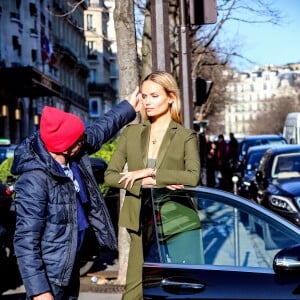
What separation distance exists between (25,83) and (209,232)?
38746 millimetres

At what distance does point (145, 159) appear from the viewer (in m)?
4.69

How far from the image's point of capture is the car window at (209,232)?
4195mm

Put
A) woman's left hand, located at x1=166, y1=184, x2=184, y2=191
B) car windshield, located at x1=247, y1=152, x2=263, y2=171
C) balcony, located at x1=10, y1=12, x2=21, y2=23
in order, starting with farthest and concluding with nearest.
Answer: balcony, located at x1=10, y1=12, x2=21, y2=23 → car windshield, located at x1=247, y1=152, x2=263, y2=171 → woman's left hand, located at x1=166, y1=184, x2=184, y2=191

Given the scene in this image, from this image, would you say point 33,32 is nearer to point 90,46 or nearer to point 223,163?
point 223,163

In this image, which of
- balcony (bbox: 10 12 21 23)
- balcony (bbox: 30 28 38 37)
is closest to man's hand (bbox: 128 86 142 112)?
balcony (bbox: 10 12 21 23)

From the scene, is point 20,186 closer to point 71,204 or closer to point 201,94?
point 71,204

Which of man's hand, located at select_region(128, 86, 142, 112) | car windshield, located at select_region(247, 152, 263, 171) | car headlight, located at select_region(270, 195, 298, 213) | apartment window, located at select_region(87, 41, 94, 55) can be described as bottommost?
car headlight, located at select_region(270, 195, 298, 213)

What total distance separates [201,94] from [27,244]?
6582 mm

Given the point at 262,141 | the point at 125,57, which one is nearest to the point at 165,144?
the point at 125,57

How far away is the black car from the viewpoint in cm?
1084

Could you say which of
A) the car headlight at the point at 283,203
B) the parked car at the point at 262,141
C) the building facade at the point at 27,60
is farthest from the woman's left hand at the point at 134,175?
the building facade at the point at 27,60

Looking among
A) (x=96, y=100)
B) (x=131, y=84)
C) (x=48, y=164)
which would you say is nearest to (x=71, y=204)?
(x=48, y=164)

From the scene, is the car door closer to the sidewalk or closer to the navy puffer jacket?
the navy puffer jacket

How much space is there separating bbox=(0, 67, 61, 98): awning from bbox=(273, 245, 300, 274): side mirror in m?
36.5
